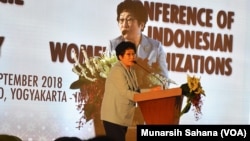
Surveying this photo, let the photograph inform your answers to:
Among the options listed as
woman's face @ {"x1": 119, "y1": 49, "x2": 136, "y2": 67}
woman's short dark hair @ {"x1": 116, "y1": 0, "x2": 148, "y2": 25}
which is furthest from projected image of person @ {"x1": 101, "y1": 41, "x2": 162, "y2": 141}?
woman's short dark hair @ {"x1": 116, "y1": 0, "x2": 148, "y2": 25}

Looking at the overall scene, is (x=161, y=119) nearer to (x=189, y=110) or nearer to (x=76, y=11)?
(x=189, y=110)

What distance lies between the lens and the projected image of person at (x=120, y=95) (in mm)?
1992

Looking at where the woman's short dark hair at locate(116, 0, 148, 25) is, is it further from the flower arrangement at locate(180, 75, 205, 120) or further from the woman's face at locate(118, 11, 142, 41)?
the flower arrangement at locate(180, 75, 205, 120)

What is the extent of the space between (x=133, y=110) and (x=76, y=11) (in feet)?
1.67

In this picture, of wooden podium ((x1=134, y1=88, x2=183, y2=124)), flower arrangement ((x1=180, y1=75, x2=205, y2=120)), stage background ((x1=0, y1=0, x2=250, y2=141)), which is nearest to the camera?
stage background ((x1=0, y1=0, x2=250, y2=141))

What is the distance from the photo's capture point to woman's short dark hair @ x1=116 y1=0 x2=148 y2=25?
6.66 feet

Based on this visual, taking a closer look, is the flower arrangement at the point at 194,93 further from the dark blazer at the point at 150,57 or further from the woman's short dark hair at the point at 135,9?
the woman's short dark hair at the point at 135,9

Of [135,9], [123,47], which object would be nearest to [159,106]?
[123,47]

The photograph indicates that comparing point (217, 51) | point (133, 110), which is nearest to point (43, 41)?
point (133, 110)

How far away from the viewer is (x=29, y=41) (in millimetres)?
1878

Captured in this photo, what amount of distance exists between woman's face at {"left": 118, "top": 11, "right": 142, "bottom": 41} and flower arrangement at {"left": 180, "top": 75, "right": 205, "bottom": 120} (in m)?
0.33

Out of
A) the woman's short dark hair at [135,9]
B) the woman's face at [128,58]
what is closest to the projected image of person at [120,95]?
the woman's face at [128,58]

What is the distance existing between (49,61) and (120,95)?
0.35 metres

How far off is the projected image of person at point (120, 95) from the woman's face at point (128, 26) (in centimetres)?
4
